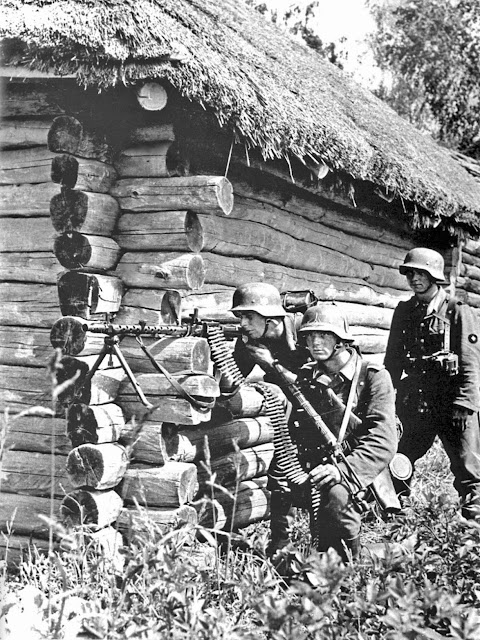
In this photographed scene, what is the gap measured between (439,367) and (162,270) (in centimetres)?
211

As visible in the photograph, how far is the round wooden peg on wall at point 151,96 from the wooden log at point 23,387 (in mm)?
1632

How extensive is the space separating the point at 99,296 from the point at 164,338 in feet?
1.41

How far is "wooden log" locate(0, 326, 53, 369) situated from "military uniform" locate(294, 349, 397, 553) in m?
1.50

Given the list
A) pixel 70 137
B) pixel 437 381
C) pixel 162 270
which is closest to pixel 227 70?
pixel 70 137

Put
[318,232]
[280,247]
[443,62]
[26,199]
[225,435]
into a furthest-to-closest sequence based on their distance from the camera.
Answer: [443,62] < [318,232] < [280,247] < [225,435] < [26,199]

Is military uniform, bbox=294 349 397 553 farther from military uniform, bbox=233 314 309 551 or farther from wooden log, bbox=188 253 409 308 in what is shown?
wooden log, bbox=188 253 409 308

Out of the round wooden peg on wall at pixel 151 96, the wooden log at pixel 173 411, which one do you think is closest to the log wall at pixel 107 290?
the wooden log at pixel 173 411

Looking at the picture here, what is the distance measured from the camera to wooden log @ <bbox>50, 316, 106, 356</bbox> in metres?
4.37

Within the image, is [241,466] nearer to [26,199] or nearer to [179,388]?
[179,388]

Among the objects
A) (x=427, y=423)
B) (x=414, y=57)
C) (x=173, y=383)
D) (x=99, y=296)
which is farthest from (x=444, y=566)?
(x=414, y=57)

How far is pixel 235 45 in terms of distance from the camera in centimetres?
568

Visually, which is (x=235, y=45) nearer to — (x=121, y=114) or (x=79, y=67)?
(x=121, y=114)

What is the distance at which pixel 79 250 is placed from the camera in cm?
449

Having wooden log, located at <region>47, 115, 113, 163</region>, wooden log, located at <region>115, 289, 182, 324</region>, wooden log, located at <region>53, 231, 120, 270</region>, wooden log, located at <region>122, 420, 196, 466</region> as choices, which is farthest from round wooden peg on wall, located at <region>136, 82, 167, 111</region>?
wooden log, located at <region>122, 420, 196, 466</region>
